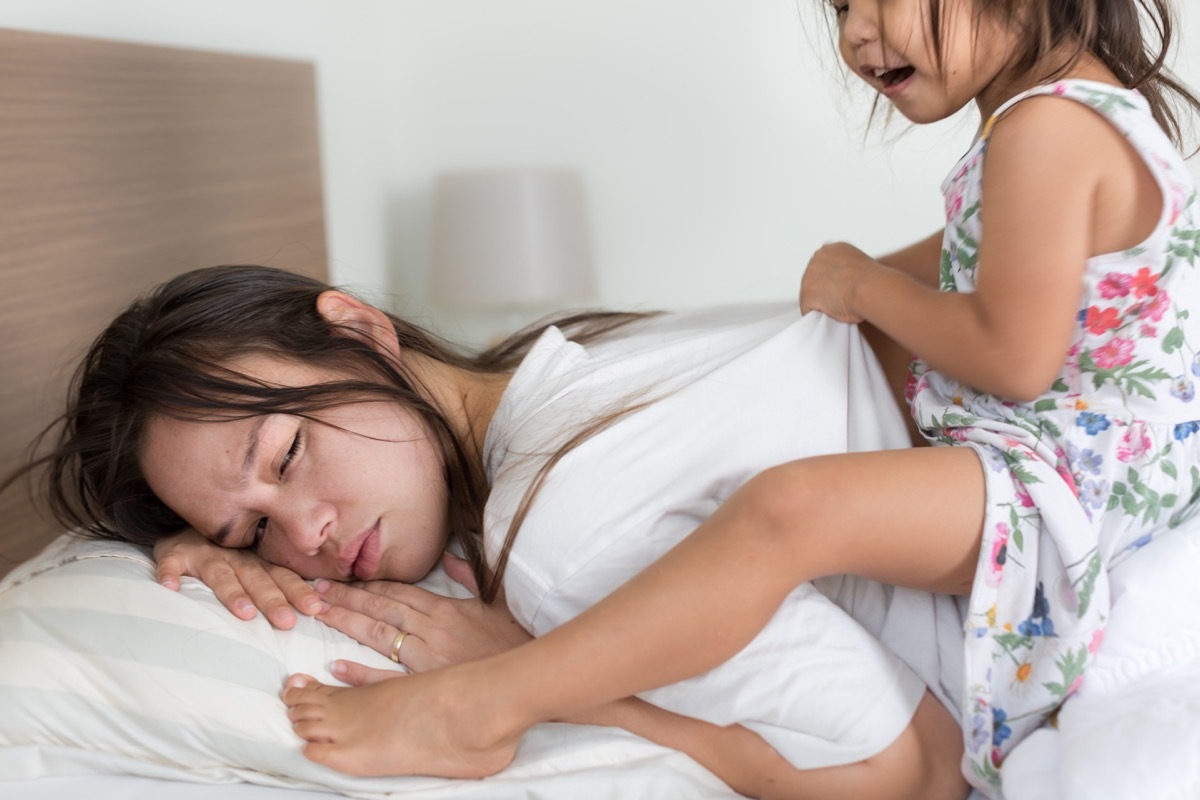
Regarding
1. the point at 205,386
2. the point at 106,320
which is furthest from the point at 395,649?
the point at 106,320

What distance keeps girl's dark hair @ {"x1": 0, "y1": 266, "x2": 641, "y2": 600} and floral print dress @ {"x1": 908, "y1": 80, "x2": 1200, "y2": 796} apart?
1.28 feet

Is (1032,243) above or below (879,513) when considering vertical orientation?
above

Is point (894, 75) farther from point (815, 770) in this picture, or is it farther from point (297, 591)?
point (297, 591)

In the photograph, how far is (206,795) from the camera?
3.05ft

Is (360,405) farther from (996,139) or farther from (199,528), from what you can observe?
(996,139)

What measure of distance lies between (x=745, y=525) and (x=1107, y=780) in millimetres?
319

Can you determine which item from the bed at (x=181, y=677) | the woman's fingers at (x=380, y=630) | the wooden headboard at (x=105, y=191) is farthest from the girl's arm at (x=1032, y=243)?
the wooden headboard at (x=105, y=191)

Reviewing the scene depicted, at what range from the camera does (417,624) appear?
1.09 m

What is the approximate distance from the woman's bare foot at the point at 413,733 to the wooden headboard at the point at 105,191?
0.74 meters

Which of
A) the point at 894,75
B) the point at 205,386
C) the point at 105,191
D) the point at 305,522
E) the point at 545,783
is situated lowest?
the point at 545,783

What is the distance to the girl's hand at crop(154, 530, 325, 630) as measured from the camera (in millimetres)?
1052

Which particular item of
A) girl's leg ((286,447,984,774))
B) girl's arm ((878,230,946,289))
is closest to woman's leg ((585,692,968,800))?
girl's leg ((286,447,984,774))

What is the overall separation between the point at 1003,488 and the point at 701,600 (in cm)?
28

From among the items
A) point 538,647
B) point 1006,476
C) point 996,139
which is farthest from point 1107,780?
point 996,139
